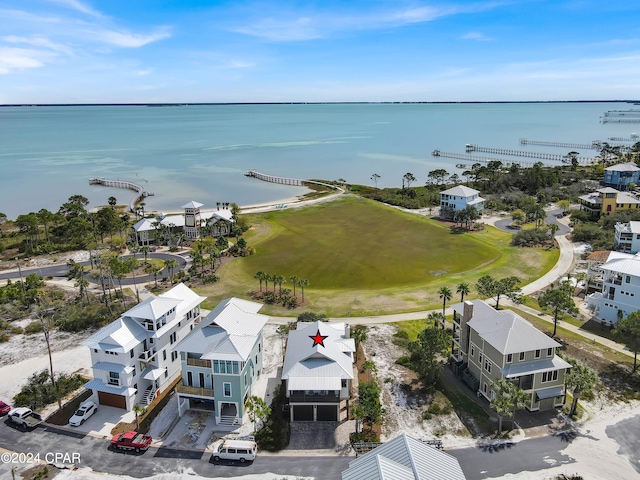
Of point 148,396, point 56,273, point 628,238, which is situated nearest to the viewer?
point 148,396

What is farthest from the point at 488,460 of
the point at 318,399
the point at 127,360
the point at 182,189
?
the point at 182,189

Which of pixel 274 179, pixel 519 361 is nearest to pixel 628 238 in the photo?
pixel 519 361

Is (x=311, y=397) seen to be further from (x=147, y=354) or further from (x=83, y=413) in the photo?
(x=83, y=413)

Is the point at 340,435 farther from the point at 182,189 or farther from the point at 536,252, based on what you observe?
the point at 182,189

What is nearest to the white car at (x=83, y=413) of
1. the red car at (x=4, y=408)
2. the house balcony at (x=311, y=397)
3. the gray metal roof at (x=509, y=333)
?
the red car at (x=4, y=408)

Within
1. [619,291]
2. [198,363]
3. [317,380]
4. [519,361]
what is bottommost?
[317,380]

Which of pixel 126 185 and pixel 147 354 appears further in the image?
pixel 126 185

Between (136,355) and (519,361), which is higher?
(519,361)
